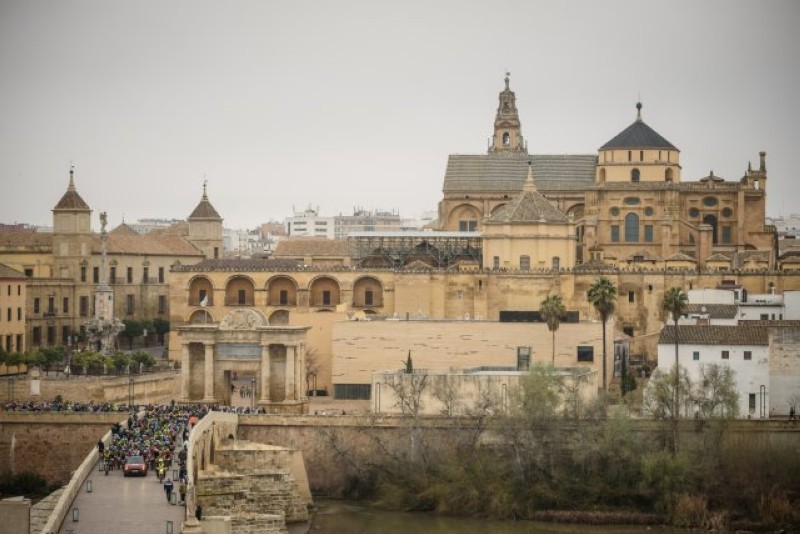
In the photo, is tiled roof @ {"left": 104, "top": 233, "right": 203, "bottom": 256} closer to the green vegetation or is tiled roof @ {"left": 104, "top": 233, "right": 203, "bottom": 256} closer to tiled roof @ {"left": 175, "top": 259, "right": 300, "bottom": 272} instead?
tiled roof @ {"left": 175, "top": 259, "right": 300, "bottom": 272}

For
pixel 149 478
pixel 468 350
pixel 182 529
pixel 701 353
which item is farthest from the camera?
pixel 468 350

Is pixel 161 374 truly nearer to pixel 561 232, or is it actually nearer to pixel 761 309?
pixel 561 232

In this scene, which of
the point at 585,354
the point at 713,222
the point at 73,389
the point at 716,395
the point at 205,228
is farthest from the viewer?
the point at 205,228

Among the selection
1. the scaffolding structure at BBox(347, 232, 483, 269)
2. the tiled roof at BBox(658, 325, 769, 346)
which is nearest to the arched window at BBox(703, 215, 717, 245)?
the scaffolding structure at BBox(347, 232, 483, 269)

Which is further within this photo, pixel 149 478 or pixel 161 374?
pixel 161 374

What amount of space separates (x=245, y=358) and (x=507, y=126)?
205 ft

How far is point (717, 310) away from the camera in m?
86.7

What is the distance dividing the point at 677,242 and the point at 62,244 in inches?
1502

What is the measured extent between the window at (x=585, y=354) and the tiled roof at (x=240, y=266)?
906 inches

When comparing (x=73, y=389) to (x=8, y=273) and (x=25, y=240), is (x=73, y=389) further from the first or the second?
(x=25, y=240)

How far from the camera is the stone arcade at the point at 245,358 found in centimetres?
8006

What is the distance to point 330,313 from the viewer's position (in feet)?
303

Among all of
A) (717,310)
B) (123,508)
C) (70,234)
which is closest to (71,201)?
(70,234)

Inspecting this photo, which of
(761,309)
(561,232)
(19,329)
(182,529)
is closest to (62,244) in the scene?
(19,329)
